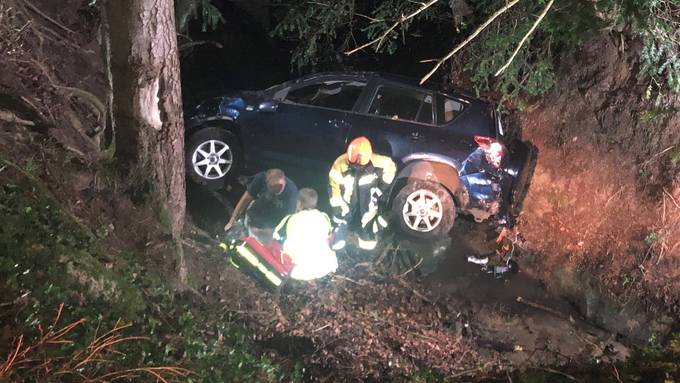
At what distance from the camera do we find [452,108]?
6.85 metres

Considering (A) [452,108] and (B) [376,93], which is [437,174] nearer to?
(A) [452,108]

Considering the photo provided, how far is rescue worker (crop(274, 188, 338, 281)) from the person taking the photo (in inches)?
196

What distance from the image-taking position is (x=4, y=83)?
16.5 ft

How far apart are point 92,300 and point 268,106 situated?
13.5ft

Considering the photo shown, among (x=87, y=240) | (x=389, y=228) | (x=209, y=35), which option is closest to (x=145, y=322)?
(x=87, y=240)

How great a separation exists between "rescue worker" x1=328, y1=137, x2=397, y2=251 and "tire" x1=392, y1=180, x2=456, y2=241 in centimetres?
48

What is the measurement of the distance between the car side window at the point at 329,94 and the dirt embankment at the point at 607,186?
303 cm

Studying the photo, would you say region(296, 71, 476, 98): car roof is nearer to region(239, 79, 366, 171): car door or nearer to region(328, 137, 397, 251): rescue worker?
region(239, 79, 366, 171): car door

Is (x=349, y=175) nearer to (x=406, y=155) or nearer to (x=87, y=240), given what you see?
(x=406, y=155)

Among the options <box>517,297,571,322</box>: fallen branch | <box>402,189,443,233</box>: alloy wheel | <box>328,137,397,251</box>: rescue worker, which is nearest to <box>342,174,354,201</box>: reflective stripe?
<box>328,137,397,251</box>: rescue worker

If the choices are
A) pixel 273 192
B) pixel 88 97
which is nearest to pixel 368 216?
pixel 273 192

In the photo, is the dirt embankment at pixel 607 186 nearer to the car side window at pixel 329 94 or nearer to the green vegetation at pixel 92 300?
the car side window at pixel 329 94

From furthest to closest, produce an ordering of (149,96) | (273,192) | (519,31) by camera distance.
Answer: (519,31) < (273,192) < (149,96)

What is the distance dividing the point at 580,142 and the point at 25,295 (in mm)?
7193
